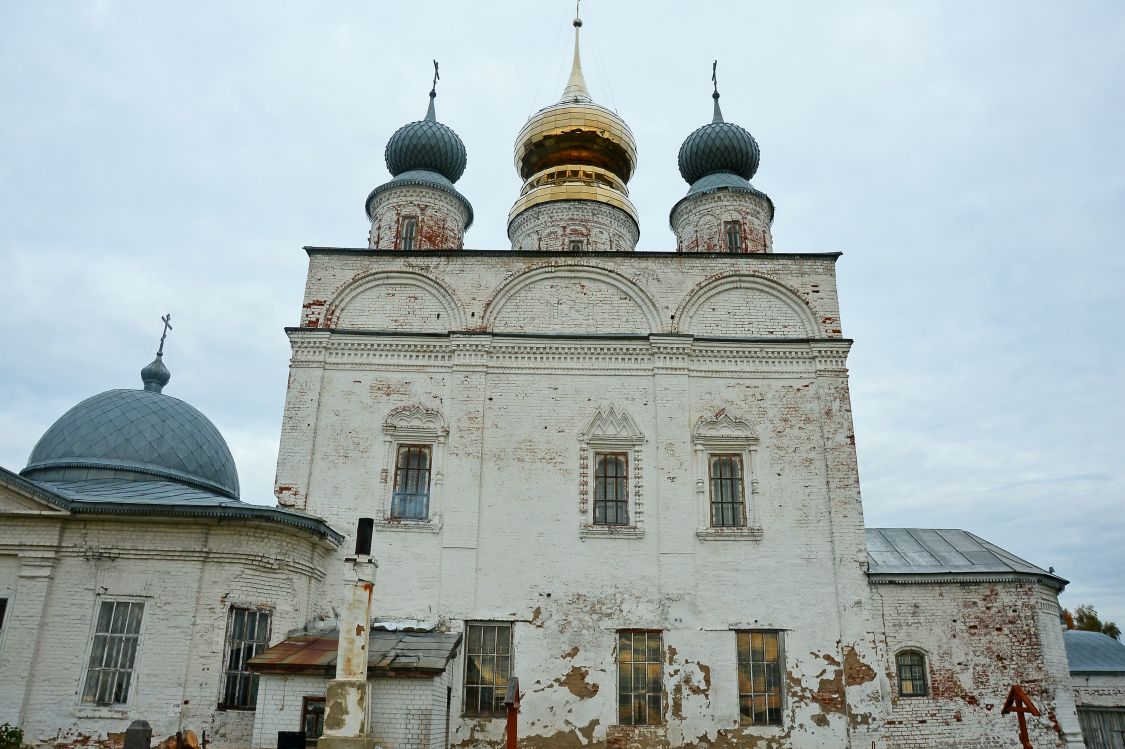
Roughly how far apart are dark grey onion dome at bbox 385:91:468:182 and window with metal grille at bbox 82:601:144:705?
9.49 metres

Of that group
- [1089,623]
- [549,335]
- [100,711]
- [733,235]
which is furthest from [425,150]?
[1089,623]

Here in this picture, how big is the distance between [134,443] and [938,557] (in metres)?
12.2

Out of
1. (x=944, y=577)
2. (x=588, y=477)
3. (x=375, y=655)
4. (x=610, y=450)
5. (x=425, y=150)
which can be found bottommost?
(x=375, y=655)

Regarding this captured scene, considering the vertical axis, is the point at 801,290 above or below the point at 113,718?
above

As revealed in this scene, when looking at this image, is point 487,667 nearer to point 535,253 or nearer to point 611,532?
point 611,532

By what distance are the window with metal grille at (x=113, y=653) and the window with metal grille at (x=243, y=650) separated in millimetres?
1062

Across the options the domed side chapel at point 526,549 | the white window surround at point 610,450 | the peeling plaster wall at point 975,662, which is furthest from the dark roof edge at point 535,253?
the peeling plaster wall at point 975,662

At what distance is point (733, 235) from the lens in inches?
601

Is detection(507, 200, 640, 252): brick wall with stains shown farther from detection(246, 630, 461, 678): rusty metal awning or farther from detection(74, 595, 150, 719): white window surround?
detection(74, 595, 150, 719): white window surround

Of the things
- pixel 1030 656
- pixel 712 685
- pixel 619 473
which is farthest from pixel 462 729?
pixel 1030 656

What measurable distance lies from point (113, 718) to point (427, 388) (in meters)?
5.67

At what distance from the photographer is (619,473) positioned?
11.8 metres

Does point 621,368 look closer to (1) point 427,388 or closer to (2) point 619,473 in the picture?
(2) point 619,473

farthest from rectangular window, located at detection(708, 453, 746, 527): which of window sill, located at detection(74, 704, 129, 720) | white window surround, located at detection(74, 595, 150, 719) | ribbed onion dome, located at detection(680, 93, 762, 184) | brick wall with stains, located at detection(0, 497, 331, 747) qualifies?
window sill, located at detection(74, 704, 129, 720)
